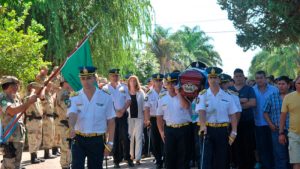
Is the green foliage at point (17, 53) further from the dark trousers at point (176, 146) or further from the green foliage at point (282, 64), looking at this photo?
the green foliage at point (282, 64)

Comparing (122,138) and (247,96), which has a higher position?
(247,96)

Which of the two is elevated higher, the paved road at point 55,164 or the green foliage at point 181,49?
the green foliage at point 181,49

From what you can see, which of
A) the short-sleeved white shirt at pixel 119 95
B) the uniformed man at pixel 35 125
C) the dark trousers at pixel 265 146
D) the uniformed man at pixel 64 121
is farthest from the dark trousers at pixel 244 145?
the uniformed man at pixel 35 125

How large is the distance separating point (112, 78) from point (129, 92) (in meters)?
0.62

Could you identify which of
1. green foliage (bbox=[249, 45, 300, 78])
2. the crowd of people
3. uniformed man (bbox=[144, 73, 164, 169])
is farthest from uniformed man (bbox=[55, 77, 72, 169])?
green foliage (bbox=[249, 45, 300, 78])

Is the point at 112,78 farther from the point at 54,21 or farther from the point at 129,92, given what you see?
the point at 54,21

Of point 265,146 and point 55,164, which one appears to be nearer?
point 265,146

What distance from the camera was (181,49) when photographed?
6356 centimetres

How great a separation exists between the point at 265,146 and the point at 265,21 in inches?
366

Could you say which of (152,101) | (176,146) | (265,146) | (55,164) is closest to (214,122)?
(176,146)

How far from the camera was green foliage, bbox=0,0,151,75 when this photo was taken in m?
22.4

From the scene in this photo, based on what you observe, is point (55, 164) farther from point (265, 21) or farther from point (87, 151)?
point (265, 21)

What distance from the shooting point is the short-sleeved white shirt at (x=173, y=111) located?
10219 mm

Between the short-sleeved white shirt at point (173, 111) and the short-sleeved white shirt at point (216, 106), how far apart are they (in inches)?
37.6
